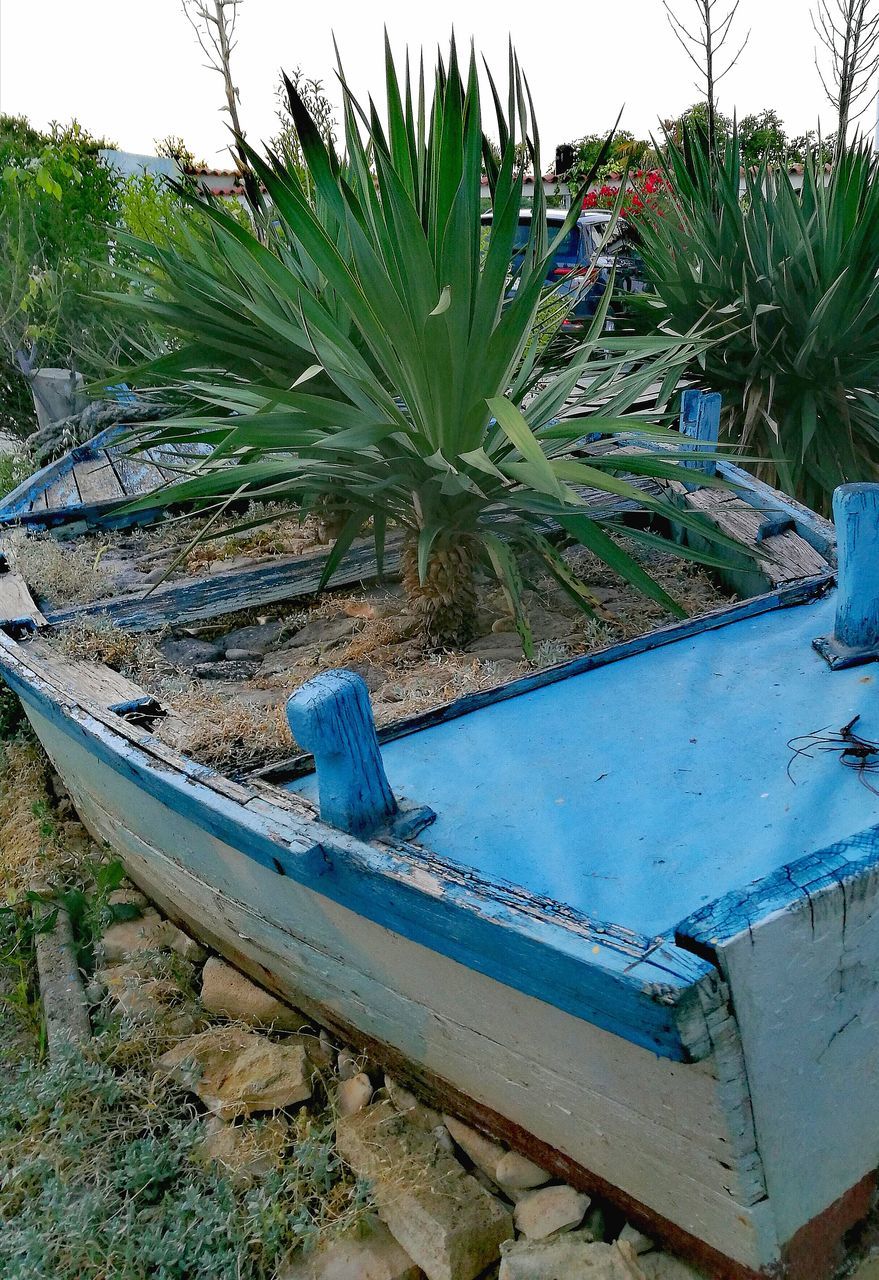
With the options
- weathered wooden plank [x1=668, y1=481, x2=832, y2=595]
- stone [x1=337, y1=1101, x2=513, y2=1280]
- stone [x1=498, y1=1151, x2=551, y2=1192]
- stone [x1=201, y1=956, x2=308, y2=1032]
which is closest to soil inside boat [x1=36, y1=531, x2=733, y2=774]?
weathered wooden plank [x1=668, y1=481, x2=832, y2=595]

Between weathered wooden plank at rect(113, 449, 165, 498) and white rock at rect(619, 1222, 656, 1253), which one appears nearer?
white rock at rect(619, 1222, 656, 1253)

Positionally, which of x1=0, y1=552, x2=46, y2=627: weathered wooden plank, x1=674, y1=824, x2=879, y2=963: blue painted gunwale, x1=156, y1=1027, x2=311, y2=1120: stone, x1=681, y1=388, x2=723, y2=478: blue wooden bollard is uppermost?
x1=681, y1=388, x2=723, y2=478: blue wooden bollard

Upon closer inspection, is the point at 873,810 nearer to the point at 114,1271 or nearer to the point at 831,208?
the point at 114,1271

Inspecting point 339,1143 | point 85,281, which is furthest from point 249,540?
point 85,281

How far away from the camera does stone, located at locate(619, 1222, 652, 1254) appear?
158cm

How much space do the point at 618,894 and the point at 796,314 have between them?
3242mm

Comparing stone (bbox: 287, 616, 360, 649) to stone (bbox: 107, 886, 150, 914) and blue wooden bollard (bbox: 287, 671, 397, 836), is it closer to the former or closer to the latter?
stone (bbox: 107, 886, 150, 914)

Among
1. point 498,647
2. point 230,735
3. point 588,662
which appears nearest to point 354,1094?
point 230,735

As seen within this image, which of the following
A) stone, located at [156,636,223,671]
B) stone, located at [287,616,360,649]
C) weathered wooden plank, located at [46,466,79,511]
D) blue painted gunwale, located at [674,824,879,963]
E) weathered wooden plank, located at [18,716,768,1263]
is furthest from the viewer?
weathered wooden plank, located at [46,466,79,511]

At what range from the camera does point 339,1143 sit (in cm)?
192

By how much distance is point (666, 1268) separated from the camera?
155cm

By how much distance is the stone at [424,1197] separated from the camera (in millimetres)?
1682

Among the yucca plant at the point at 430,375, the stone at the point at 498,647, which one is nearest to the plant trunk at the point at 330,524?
the yucca plant at the point at 430,375

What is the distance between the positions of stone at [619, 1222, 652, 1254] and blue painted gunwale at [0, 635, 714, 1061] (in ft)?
1.78
